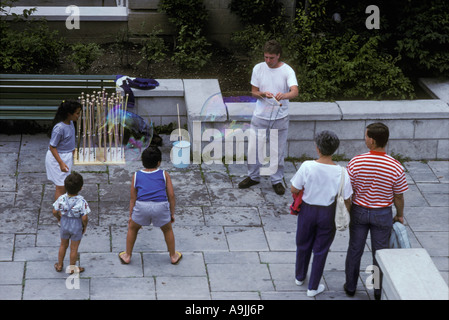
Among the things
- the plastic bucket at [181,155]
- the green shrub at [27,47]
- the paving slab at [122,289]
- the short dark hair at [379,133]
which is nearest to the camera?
the short dark hair at [379,133]

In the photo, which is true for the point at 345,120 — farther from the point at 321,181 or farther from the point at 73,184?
the point at 73,184

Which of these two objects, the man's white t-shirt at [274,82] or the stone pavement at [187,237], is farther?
the man's white t-shirt at [274,82]

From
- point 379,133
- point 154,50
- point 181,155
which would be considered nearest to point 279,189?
point 181,155

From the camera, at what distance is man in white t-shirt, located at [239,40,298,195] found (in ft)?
24.8

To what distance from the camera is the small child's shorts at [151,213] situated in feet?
20.3

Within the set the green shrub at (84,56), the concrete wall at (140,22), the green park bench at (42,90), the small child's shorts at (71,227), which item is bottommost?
the small child's shorts at (71,227)

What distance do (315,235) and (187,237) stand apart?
161 centimetres

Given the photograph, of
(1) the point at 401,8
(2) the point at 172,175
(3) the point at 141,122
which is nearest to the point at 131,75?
(3) the point at 141,122

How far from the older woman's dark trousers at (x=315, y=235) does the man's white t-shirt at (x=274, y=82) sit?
206cm

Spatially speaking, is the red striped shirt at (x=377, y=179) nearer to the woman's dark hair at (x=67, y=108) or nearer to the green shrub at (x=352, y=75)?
the woman's dark hair at (x=67, y=108)

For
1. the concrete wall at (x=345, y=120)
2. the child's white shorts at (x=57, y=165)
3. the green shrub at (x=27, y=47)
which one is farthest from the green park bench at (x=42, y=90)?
the child's white shorts at (x=57, y=165)

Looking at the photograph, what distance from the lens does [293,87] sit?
Result: 297 inches

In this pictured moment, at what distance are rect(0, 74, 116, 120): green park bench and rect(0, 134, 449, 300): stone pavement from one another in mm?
423

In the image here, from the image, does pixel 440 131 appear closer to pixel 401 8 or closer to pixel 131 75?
pixel 401 8
